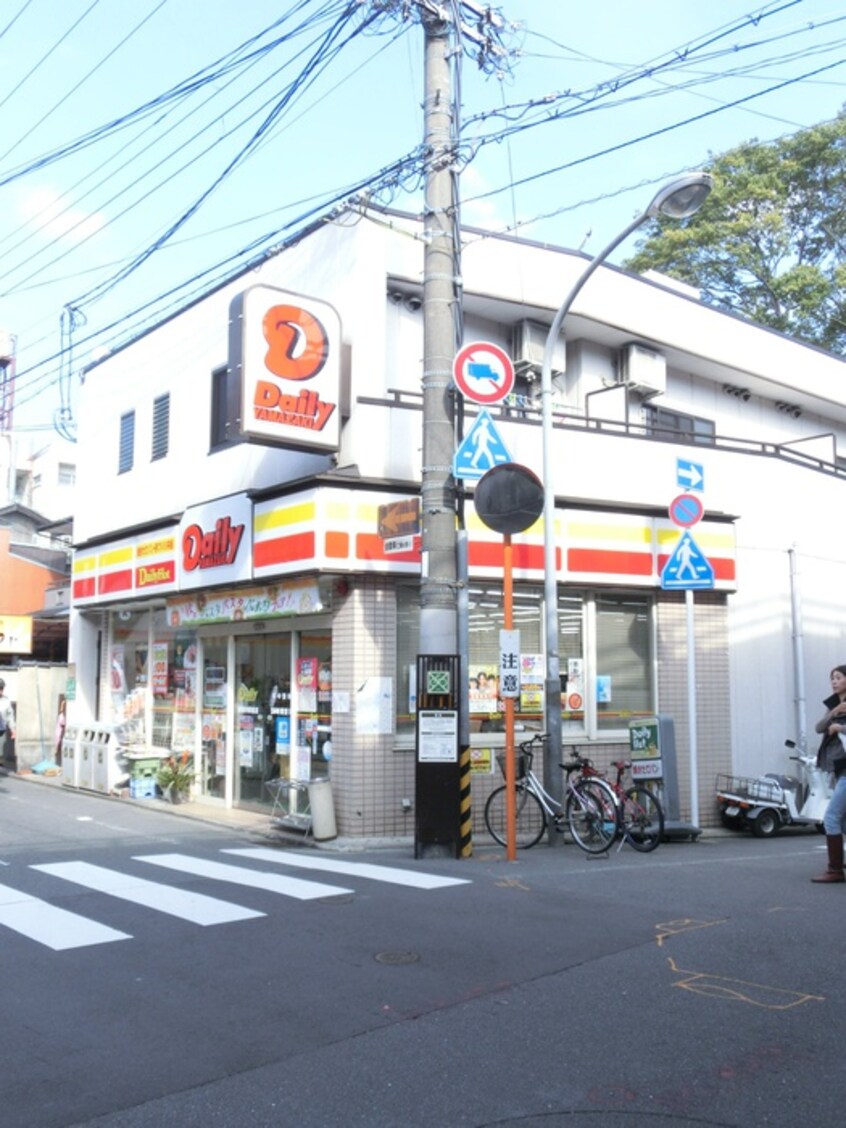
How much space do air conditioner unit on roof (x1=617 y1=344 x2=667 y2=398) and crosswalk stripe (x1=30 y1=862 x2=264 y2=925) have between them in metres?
11.1

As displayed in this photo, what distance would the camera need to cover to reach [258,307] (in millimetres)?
12617

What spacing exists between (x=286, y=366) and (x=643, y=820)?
6.72 metres

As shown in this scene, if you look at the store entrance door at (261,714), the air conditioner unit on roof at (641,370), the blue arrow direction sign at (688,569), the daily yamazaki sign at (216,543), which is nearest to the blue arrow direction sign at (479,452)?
the blue arrow direction sign at (688,569)

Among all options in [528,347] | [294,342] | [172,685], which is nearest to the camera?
[294,342]

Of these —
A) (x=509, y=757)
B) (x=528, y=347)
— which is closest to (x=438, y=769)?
(x=509, y=757)

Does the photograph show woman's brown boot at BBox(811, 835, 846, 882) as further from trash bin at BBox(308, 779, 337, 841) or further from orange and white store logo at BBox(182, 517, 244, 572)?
orange and white store logo at BBox(182, 517, 244, 572)

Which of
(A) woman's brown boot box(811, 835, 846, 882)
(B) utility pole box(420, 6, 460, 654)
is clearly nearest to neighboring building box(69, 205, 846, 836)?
(B) utility pole box(420, 6, 460, 654)

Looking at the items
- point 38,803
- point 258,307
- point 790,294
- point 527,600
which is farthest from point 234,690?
point 790,294

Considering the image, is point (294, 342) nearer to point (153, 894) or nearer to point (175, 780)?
point (153, 894)

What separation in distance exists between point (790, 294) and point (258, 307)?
76.4ft

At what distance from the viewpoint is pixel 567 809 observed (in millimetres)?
11609

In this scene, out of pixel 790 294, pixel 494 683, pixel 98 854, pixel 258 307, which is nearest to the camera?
pixel 98 854

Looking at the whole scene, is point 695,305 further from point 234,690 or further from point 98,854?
point 98,854

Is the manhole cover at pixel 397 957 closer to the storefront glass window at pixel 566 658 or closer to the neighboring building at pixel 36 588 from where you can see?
the storefront glass window at pixel 566 658
